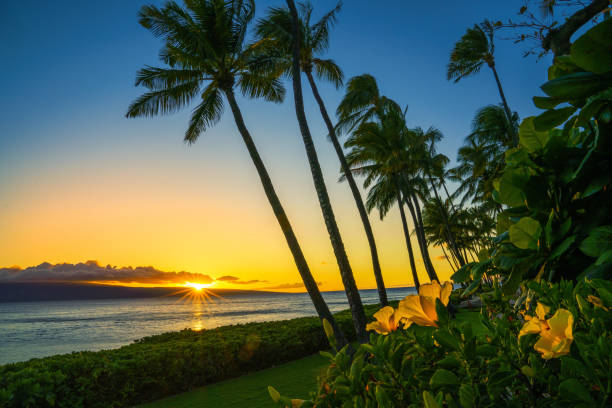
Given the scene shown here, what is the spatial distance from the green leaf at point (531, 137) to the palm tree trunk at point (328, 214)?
19.8ft

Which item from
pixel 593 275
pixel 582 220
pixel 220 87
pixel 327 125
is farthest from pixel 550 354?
pixel 327 125

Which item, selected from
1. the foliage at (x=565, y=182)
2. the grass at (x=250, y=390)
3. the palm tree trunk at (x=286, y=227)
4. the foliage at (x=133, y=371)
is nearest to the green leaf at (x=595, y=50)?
the foliage at (x=565, y=182)

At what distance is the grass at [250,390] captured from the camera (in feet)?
17.7

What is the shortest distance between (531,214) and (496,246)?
158 mm

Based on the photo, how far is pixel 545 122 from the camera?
89 centimetres

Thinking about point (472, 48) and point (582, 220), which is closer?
point (582, 220)

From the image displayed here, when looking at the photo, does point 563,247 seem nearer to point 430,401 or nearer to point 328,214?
point 430,401

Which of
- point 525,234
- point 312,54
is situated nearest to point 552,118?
point 525,234

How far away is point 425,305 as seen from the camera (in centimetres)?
62

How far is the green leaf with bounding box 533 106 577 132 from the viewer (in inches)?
33.4

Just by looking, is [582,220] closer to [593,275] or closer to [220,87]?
[593,275]

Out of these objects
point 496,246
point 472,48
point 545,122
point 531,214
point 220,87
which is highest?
point 472,48

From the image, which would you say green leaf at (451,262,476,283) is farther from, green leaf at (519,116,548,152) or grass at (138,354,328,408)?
grass at (138,354,328,408)

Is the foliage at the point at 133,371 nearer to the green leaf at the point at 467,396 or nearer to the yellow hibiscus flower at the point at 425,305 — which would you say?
the yellow hibiscus flower at the point at 425,305
